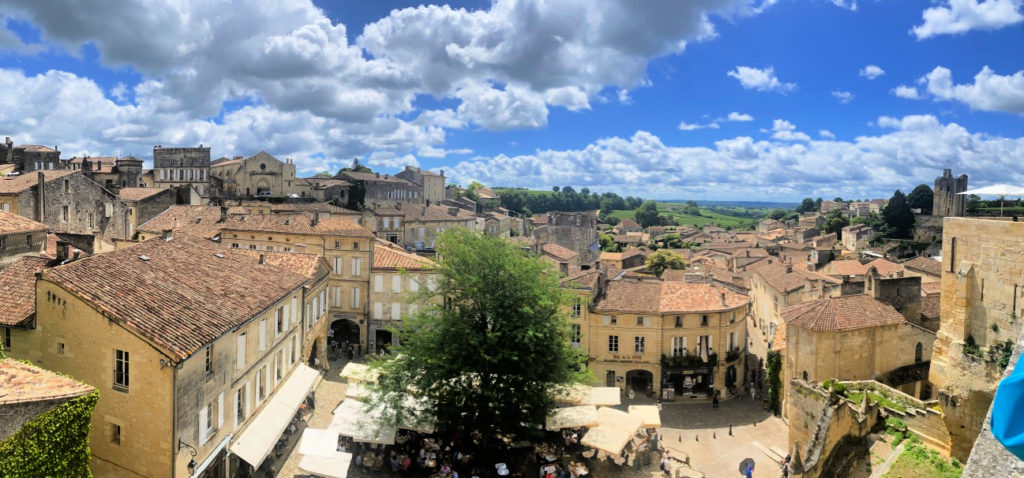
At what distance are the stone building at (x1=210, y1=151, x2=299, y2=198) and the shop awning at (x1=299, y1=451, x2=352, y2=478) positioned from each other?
64.0m

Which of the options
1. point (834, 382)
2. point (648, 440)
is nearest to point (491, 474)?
point (648, 440)

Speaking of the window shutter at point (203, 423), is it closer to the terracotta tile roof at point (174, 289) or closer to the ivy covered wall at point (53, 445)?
the terracotta tile roof at point (174, 289)

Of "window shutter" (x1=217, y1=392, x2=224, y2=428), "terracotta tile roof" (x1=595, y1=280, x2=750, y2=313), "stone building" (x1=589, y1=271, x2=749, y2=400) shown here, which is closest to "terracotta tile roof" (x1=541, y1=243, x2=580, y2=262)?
"terracotta tile roof" (x1=595, y1=280, x2=750, y2=313)

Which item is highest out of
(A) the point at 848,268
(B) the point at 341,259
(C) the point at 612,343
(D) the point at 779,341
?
(B) the point at 341,259

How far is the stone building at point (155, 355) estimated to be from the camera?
16.9 metres

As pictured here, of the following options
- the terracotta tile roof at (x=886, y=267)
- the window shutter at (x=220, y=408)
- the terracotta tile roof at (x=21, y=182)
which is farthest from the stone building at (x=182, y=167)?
the terracotta tile roof at (x=886, y=267)

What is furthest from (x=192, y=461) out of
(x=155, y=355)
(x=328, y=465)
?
(x=328, y=465)

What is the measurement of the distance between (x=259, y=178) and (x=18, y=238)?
58.2m

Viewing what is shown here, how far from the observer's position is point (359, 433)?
2417cm

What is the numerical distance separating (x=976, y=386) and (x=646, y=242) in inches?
4185

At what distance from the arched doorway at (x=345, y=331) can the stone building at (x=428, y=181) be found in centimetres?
6388

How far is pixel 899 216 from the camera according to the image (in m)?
99.5

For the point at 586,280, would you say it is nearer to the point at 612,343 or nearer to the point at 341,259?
the point at 612,343

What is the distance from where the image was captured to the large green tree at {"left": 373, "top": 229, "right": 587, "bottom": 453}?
2564cm
